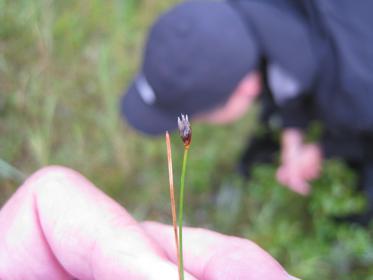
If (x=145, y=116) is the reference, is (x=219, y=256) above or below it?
above

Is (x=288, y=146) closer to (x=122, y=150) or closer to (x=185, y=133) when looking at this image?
(x=122, y=150)

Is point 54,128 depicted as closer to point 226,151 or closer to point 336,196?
point 226,151

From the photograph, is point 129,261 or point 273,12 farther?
point 273,12

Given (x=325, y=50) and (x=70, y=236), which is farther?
(x=325, y=50)

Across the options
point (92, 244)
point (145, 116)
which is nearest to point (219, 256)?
point (92, 244)

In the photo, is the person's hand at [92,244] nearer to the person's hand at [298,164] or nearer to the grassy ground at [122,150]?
the grassy ground at [122,150]

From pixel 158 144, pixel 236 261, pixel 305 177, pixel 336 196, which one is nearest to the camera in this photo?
pixel 236 261

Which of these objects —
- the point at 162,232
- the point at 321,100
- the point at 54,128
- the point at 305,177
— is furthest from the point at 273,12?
the point at 162,232
